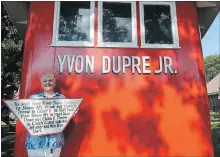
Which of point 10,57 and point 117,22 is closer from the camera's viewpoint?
point 117,22

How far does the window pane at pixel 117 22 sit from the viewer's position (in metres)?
5.83

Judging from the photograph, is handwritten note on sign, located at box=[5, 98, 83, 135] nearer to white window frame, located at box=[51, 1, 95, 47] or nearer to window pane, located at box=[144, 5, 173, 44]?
white window frame, located at box=[51, 1, 95, 47]

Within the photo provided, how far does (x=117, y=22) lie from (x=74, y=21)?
0.97m

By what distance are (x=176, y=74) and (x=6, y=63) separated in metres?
9.43

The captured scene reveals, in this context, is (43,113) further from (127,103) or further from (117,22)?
(117,22)

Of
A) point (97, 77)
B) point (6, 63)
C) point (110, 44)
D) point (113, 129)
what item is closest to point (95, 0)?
point (110, 44)

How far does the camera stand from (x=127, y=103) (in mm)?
5449

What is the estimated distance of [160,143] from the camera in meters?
5.33

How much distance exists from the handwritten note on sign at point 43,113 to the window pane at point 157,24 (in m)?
2.49

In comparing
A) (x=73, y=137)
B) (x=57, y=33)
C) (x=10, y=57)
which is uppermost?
(x=10, y=57)

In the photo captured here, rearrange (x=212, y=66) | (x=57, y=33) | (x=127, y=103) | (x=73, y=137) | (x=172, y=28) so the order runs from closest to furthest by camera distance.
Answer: (x=73, y=137) < (x=127, y=103) < (x=57, y=33) < (x=172, y=28) < (x=212, y=66)

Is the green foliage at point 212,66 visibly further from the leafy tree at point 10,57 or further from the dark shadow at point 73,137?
the dark shadow at point 73,137

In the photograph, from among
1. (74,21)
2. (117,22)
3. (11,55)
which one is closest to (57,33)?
(74,21)

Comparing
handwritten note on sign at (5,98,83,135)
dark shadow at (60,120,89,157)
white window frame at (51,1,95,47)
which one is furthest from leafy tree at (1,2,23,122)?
handwritten note on sign at (5,98,83,135)
